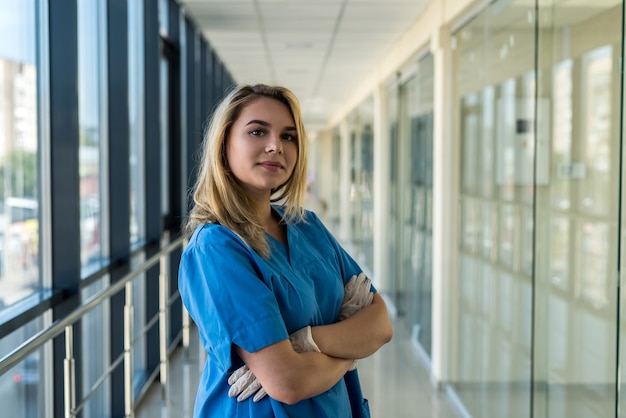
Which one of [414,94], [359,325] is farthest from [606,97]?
[414,94]

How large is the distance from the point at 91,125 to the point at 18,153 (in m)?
1.07

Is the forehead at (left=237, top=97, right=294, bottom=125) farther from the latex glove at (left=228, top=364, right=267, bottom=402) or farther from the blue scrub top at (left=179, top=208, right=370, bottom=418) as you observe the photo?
the latex glove at (left=228, top=364, right=267, bottom=402)

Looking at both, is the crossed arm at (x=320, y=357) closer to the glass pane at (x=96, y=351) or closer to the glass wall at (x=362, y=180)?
the glass pane at (x=96, y=351)

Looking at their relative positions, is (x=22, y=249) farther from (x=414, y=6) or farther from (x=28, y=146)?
(x=414, y=6)

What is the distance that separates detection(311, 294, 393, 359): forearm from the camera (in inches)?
54.8

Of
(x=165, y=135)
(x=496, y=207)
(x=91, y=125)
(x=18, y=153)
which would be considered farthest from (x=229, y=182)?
(x=165, y=135)

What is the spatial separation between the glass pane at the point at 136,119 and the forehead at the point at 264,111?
9.79 ft

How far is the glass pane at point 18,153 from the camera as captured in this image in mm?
2291

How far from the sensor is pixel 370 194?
30.2ft

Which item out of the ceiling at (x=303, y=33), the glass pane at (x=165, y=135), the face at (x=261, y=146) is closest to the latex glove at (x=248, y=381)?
the face at (x=261, y=146)

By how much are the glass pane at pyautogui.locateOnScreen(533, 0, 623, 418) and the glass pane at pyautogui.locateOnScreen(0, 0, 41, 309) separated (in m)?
1.96

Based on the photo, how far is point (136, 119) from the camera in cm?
452

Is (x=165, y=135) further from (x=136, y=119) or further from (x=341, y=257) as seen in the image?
(x=341, y=257)

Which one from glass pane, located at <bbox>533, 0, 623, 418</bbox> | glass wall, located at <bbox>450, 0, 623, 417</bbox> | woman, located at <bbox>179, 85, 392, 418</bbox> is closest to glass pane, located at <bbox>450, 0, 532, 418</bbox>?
glass wall, located at <bbox>450, 0, 623, 417</bbox>
